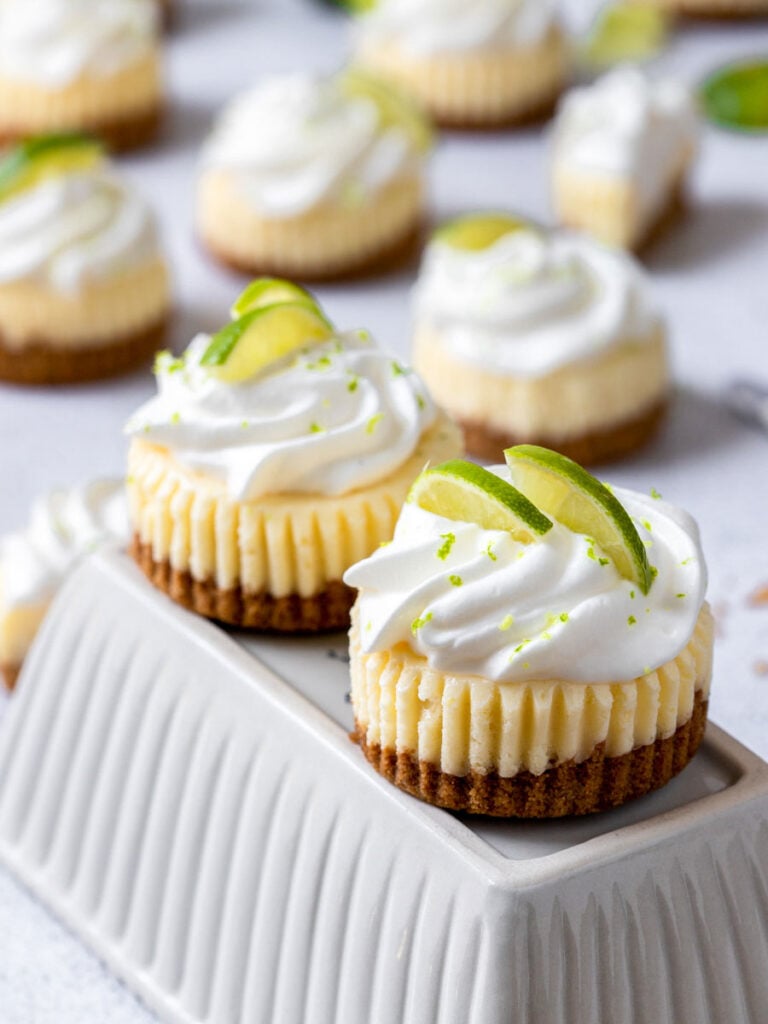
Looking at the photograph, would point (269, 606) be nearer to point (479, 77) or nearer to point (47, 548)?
point (47, 548)

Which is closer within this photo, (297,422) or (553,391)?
(297,422)

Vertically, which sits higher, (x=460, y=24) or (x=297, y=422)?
(x=297, y=422)

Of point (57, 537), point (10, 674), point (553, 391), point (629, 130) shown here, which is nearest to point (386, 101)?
point (629, 130)

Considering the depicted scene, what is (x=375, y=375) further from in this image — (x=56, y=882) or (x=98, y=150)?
(x=98, y=150)

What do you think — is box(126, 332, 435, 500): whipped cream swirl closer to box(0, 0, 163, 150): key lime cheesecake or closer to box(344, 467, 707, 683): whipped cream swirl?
box(344, 467, 707, 683): whipped cream swirl

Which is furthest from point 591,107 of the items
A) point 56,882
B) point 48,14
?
point 56,882

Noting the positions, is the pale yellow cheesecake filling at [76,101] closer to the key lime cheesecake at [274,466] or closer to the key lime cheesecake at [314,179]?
the key lime cheesecake at [314,179]
